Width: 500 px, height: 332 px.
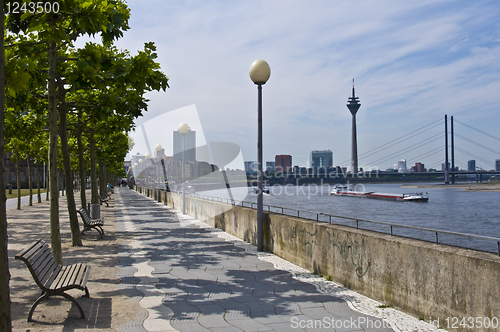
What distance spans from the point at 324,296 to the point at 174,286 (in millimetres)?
2202

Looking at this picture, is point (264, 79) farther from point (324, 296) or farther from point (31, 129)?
point (31, 129)

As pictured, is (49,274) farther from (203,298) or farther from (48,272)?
(203,298)

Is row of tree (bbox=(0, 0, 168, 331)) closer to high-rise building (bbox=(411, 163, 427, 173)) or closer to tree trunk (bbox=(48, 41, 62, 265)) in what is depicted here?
tree trunk (bbox=(48, 41, 62, 265))

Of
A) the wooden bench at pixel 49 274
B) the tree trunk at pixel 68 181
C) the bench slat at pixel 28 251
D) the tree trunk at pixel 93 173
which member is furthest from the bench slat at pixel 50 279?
the tree trunk at pixel 93 173

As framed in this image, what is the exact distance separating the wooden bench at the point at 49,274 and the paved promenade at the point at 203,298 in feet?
0.98

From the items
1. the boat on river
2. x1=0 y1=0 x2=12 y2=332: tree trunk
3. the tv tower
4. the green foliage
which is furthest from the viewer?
the tv tower

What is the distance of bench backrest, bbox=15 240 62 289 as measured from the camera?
14.9ft

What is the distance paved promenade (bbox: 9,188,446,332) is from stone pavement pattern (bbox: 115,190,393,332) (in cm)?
1

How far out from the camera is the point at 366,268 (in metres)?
5.73

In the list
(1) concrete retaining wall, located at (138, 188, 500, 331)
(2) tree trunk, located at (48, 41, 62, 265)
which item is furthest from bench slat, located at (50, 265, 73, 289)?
(1) concrete retaining wall, located at (138, 188, 500, 331)

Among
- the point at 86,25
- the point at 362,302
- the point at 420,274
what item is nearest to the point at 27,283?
the point at 86,25

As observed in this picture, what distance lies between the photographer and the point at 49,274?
518 centimetres

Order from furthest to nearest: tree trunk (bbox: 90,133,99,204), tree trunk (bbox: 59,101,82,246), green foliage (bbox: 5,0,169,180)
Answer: tree trunk (bbox: 90,133,99,204)
tree trunk (bbox: 59,101,82,246)
green foliage (bbox: 5,0,169,180)

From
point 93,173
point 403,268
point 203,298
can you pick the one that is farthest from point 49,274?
point 93,173
